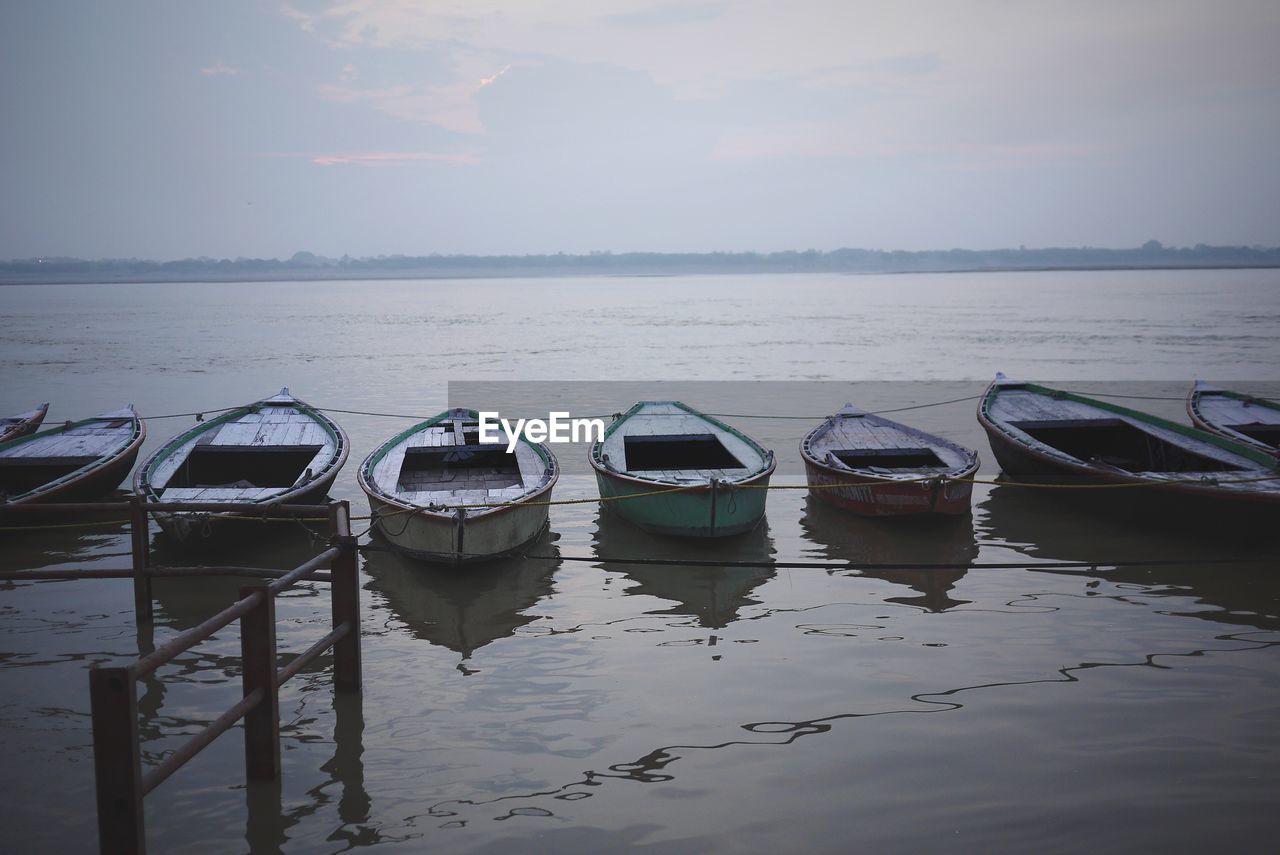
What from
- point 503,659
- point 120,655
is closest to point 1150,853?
point 503,659

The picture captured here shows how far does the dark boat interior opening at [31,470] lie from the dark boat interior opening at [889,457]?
1105cm

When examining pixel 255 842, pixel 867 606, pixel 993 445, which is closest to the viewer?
pixel 255 842

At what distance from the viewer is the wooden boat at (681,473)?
1103cm

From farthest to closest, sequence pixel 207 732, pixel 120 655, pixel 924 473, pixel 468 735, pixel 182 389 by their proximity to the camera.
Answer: pixel 182 389
pixel 924 473
pixel 120 655
pixel 468 735
pixel 207 732

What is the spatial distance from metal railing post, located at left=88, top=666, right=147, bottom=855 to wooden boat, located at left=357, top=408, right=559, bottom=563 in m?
4.85

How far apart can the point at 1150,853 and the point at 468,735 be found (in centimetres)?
463

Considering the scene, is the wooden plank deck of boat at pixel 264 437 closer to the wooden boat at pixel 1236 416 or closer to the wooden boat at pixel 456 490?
the wooden boat at pixel 456 490

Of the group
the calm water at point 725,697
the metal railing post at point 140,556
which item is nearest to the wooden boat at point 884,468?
the calm water at point 725,697

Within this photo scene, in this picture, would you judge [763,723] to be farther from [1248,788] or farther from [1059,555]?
[1059,555]

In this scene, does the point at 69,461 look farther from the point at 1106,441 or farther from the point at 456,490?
the point at 1106,441

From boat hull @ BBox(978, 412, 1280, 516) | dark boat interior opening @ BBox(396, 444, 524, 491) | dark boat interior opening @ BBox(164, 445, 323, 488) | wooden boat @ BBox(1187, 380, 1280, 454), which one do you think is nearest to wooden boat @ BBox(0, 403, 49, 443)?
dark boat interior opening @ BBox(164, 445, 323, 488)

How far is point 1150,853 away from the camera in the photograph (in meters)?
5.40

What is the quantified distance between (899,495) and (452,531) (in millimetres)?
5757

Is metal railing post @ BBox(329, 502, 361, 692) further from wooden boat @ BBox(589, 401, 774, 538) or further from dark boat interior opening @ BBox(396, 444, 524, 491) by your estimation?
dark boat interior opening @ BBox(396, 444, 524, 491)
